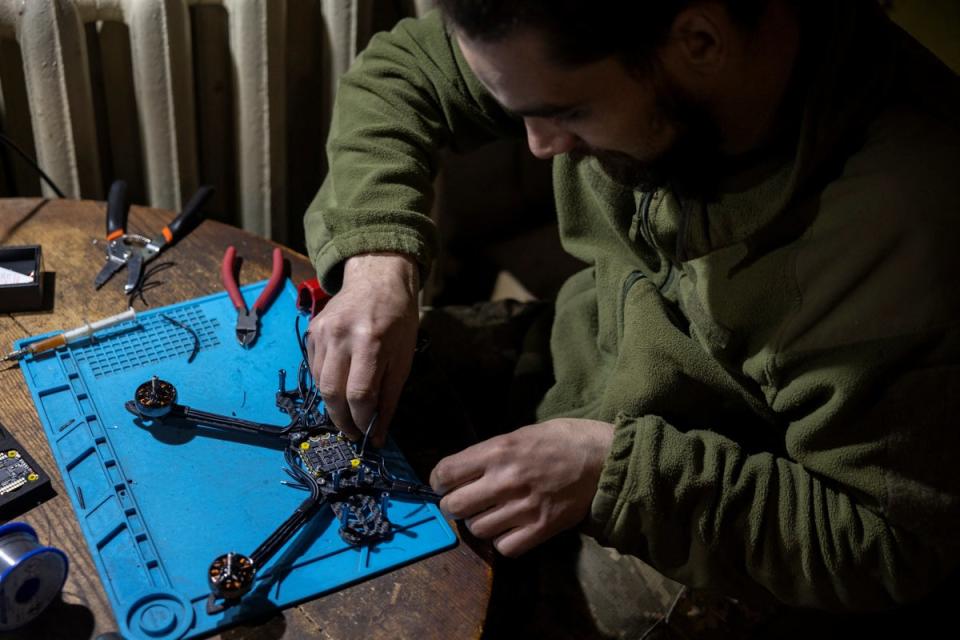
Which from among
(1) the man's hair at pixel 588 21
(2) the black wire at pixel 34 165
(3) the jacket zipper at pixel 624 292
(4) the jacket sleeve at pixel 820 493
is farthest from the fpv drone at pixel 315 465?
(2) the black wire at pixel 34 165

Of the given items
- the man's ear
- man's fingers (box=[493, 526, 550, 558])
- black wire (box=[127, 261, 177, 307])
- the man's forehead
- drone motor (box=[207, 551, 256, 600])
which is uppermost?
the man's ear

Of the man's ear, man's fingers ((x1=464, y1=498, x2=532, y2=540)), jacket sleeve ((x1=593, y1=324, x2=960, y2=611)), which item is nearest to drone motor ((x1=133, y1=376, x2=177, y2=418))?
man's fingers ((x1=464, y1=498, x2=532, y2=540))

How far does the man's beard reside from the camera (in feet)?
2.54

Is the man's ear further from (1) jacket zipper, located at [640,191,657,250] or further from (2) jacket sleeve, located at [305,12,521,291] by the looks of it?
(2) jacket sleeve, located at [305,12,521,291]

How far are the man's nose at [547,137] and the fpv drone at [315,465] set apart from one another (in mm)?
345

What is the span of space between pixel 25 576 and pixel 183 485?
0.16 m

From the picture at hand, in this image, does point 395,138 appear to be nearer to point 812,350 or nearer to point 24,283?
point 24,283

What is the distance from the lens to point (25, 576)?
71cm

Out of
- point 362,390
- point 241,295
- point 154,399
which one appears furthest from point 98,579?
point 241,295

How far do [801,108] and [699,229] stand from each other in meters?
0.14

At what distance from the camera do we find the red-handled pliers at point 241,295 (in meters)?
1.02

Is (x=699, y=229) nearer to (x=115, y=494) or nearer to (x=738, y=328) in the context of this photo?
(x=738, y=328)

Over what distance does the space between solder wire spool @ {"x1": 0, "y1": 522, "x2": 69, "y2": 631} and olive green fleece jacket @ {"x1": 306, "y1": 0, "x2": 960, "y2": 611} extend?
1.38 ft

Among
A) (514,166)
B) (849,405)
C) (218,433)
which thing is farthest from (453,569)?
(514,166)
